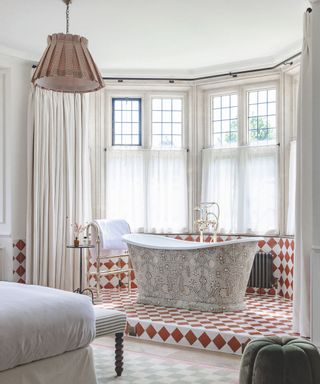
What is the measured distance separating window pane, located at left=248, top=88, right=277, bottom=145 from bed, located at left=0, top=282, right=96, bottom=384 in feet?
15.3

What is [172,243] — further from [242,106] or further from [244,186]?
[242,106]

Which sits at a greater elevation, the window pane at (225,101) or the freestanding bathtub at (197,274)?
the window pane at (225,101)

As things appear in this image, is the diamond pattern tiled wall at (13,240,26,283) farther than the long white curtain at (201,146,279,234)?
No

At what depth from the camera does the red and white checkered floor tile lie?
5.36m

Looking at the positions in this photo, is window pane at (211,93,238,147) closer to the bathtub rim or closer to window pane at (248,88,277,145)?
window pane at (248,88,277,145)

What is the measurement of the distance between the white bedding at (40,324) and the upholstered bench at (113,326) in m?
0.43

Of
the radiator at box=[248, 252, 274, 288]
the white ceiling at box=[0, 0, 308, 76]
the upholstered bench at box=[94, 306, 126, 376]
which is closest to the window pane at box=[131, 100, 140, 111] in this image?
the white ceiling at box=[0, 0, 308, 76]

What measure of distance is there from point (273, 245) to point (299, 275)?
204cm

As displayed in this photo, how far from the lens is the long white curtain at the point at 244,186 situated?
25.1 feet

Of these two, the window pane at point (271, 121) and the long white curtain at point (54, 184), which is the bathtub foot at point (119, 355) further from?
the window pane at point (271, 121)

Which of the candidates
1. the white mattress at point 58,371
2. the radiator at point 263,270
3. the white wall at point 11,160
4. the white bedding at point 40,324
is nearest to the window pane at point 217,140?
the radiator at point 263,270

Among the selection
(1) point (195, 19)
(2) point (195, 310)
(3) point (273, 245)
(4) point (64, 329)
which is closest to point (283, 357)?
(4) point (64, 329)

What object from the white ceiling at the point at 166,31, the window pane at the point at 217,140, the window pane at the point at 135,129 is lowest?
the window pane at the point at 217,140

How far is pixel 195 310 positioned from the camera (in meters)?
6.46
